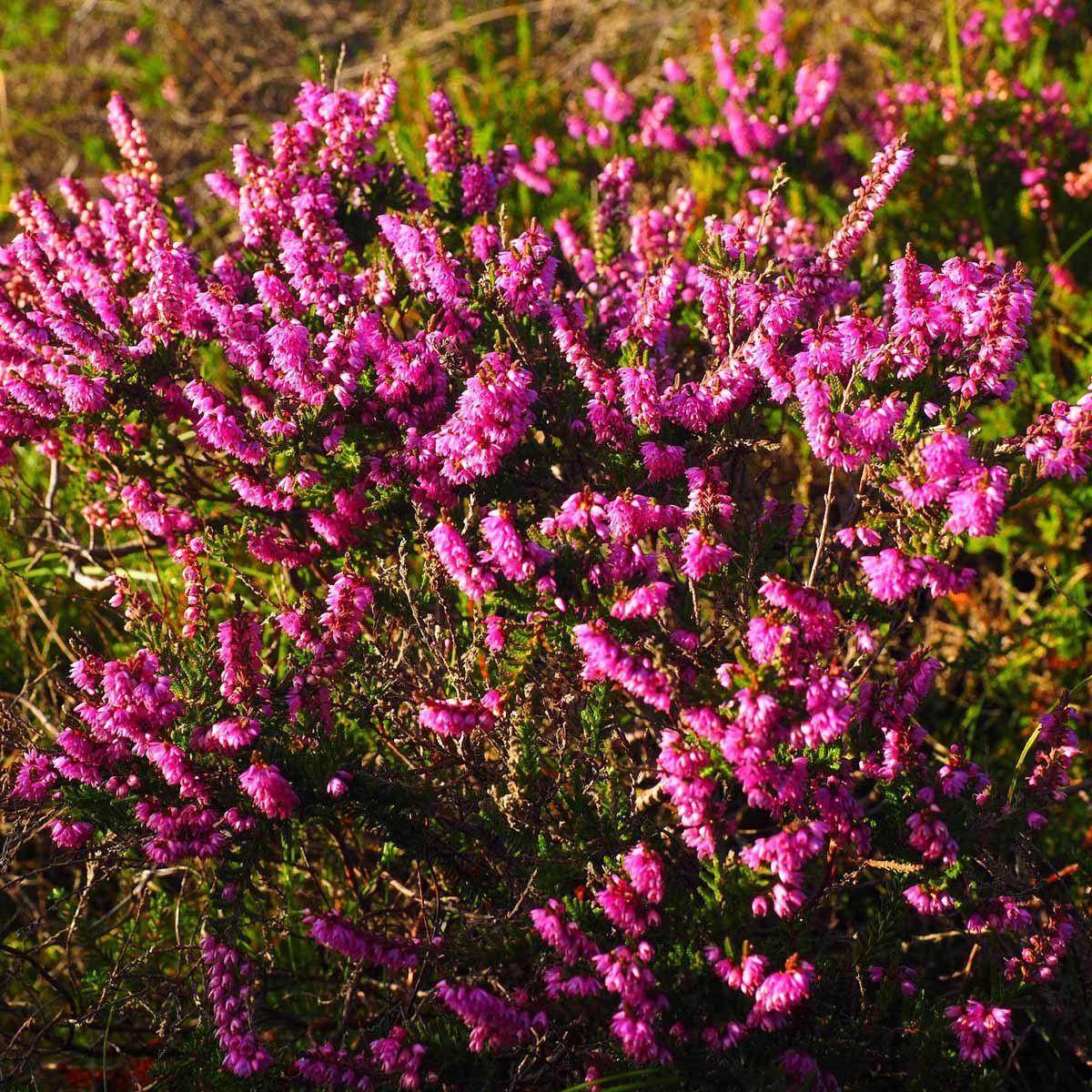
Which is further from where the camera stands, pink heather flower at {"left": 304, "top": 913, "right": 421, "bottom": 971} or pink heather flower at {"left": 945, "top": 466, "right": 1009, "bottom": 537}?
pink heather flower at {"left": 304, "top": 913, "right": 421, "bottom": 971}

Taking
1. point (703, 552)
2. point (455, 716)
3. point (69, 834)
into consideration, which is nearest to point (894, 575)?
point (703, 552)

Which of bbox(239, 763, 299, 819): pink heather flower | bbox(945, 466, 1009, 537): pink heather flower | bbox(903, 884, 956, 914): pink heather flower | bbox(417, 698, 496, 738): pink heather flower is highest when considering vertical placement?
bbox(945, 466, 1009, 537): pink heather flower

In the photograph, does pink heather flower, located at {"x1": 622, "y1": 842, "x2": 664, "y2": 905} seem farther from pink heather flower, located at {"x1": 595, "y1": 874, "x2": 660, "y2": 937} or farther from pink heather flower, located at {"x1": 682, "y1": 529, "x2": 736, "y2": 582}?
pink heather flower, located at {"x1": 682, "y1": 529, "x2": 736, "y2": 582}

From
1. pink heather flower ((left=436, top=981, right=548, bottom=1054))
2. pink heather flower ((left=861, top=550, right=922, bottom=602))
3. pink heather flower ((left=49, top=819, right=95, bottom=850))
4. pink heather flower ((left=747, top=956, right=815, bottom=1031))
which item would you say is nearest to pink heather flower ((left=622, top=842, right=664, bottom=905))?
pink heather flower ((left=747, top=956, right=815, bottom=1031))

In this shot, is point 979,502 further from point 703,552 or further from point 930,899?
point 930,899

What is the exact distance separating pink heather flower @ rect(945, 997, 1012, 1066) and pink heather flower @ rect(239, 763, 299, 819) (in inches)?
67.2

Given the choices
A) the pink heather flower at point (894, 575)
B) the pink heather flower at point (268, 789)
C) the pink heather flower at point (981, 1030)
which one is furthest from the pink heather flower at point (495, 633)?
the pink heather flower at point (981, 1030)

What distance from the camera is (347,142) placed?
140 inches

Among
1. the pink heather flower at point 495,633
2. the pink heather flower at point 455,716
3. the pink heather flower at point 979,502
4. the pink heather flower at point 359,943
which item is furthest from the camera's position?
→ the pink heather flower at point 495,633

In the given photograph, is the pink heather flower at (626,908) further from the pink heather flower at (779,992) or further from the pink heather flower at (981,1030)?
the pink heather flower at (981,1030)

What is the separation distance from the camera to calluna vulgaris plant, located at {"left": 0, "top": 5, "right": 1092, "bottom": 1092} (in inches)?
93.4

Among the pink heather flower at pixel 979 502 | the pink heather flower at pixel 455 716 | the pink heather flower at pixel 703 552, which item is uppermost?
the pink heather flower at pixel 979 502

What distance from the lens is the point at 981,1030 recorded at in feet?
8.09

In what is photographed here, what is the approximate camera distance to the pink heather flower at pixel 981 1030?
244cm
